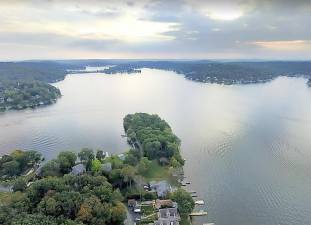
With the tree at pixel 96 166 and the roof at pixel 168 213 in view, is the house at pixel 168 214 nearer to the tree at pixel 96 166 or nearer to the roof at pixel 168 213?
the roof at pixel 168 213

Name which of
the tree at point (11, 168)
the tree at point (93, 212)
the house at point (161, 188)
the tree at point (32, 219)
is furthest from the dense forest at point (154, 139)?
the tree at point (32, 219)

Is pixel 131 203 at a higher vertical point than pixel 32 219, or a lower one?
lower

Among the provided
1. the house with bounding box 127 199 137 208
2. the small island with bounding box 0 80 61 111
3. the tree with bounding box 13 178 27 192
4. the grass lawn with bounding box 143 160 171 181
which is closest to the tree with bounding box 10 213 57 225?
the tree with bounding box 13 178 27 192

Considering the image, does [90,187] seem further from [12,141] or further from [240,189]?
[12,141]

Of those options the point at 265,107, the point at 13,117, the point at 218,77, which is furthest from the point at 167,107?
the point at 218,77

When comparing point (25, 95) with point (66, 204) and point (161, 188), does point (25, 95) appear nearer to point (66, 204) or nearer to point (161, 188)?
point (161, 188)

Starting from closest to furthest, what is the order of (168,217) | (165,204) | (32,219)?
1. (32,219)
2. (168,217)
3. (165,204)

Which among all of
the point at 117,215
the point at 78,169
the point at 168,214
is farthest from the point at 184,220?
the point at 78,169
